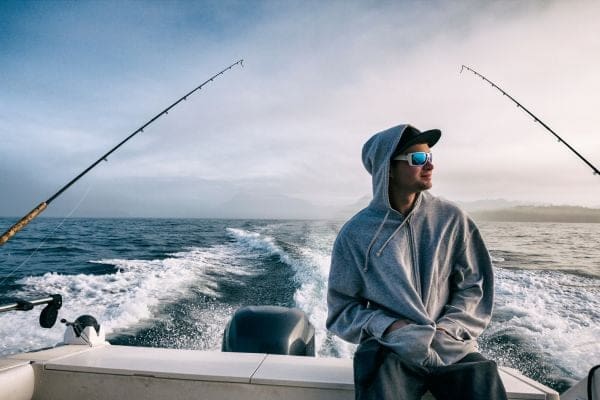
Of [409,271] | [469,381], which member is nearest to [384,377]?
[469,381]

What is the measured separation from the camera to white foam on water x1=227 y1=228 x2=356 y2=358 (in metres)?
3.50

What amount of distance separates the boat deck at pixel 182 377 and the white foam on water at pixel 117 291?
2464mm

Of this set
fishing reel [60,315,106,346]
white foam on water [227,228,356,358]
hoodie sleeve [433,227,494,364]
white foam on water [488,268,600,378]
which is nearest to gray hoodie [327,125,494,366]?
hoodie sleeve [433,227,494,364]

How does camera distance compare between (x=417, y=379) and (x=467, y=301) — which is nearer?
(x=417, y=379)

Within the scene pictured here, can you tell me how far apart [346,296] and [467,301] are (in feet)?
1.46

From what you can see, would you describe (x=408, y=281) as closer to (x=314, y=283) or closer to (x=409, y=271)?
(x=409, y=271)

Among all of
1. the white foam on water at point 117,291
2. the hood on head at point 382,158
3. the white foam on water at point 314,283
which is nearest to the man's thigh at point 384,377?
the hood on head at point 382,158

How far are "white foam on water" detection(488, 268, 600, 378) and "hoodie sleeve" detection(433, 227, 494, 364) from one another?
2671 mm

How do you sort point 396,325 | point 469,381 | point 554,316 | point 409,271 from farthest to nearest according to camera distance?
1. point 554,316
2. point 409,271
3. point 396,325
4. point 469,381

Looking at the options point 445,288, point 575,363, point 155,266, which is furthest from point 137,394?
point 155,266

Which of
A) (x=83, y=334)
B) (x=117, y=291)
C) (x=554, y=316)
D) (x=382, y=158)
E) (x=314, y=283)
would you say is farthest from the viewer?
(x=314, y=283)

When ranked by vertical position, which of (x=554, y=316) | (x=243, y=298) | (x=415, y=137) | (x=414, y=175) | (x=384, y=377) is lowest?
(x=554, y=316)

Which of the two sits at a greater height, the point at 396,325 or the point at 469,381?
the point at 396,325

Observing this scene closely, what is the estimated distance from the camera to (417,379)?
3.81 feet
